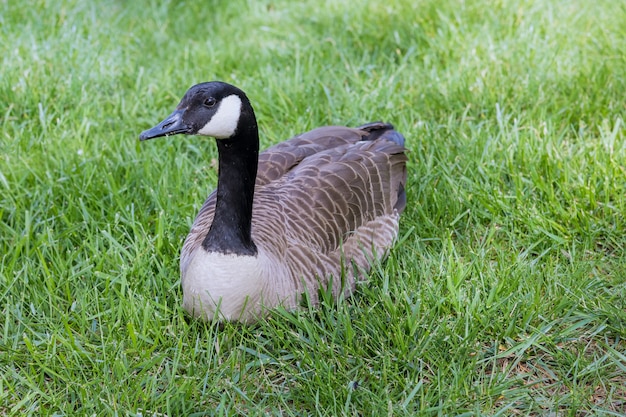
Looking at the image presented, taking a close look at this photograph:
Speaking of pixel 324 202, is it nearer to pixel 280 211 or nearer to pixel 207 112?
pixel 280 211

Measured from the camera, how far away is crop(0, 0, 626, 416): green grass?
2666 millimetres

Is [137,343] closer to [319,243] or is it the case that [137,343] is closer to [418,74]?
[319,243]

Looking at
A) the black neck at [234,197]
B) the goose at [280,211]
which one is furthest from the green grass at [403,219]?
the black neck at [234,197]

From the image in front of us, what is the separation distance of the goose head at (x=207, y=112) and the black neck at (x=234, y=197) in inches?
3.7

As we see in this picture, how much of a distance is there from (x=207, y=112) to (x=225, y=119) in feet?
0.22

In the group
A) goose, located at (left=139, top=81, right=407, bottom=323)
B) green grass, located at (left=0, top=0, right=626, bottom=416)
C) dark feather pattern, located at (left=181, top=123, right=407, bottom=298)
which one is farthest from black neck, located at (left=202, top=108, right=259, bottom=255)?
green grass, located at (left=0, top=0, right=626, bottom=416)

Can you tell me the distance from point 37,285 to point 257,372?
1.04m

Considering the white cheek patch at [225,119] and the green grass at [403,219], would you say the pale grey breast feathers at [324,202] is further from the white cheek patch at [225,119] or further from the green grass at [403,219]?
the white cheek patch at [225,119]

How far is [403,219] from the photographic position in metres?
3.57

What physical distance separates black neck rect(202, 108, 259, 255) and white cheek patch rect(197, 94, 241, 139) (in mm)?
78

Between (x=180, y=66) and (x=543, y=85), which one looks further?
(x=180, y=66)

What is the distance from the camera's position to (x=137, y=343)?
9.18ft

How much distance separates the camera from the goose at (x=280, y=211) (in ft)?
8.81

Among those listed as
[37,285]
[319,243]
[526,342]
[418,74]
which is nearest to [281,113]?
[418,74]
